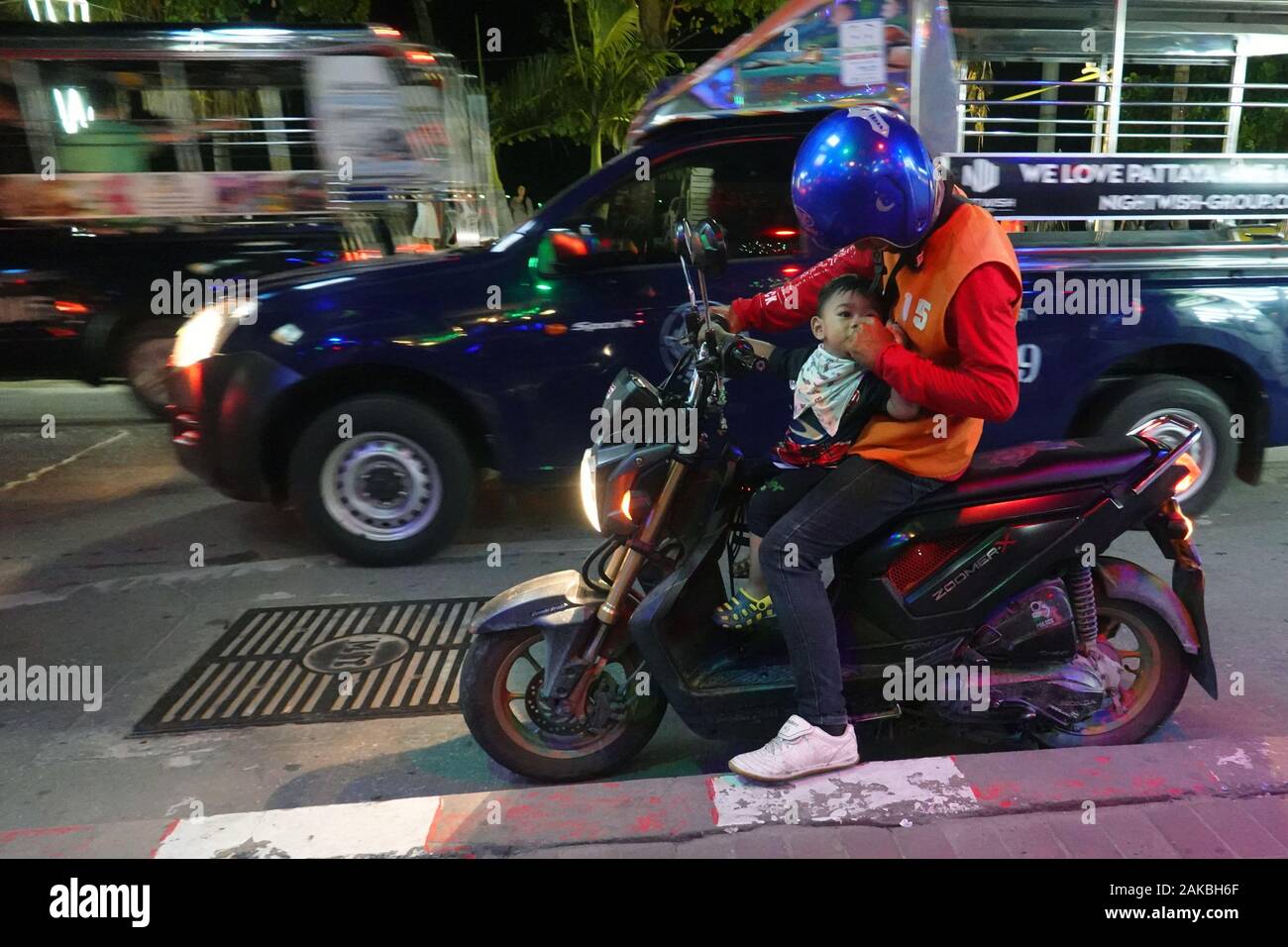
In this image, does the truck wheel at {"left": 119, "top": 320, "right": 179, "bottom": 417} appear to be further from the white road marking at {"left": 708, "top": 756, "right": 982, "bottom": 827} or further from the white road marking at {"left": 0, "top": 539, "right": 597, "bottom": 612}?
the white road marking at {"left": 708, "top": 756, "right": 982, "bottom": 827}

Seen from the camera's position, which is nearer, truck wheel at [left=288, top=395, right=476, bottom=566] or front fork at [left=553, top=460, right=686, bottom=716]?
front fork at [left=553, top=460, right=686, bottom=716]

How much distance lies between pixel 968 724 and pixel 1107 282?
9.34 feet

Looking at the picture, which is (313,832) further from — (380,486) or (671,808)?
(380,486)

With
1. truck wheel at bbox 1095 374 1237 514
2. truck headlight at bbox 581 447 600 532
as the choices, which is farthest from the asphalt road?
truck headlight at bbox 581 447 600 532

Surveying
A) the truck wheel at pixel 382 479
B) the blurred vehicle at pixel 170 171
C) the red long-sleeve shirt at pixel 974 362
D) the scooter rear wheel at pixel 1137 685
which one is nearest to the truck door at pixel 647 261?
the truck wheel at pixel 382 479

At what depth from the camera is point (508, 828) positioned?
2.66m

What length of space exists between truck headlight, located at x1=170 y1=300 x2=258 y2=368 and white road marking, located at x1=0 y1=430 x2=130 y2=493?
248 cm

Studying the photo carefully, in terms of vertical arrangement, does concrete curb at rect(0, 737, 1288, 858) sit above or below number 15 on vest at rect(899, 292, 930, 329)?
below

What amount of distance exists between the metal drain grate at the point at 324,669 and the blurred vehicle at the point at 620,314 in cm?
65

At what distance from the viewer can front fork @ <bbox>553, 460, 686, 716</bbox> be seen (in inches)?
113

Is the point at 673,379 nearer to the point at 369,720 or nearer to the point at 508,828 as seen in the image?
the point at 508,828

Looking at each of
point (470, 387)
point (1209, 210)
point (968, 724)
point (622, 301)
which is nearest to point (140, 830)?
point (968, 724)

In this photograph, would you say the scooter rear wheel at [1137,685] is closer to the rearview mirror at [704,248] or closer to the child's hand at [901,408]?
the child's hand at [901,408]

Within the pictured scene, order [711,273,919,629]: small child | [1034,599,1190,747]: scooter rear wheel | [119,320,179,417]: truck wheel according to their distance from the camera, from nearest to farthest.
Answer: [711,273,919,629]: small child, [1034,599,1190,747]: scooter rear wheel, [119,320,179,417]: truck wheel
